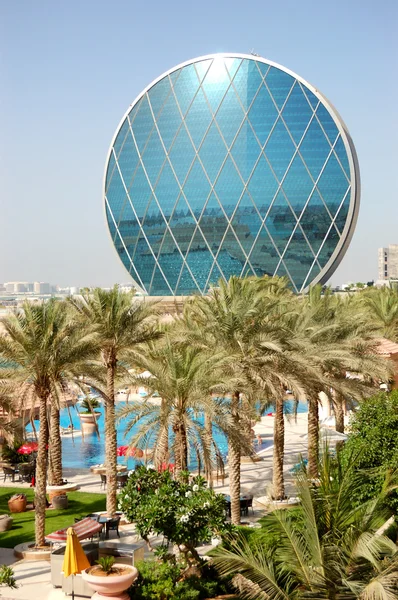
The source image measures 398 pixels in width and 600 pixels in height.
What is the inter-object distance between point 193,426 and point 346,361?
7.24 meters

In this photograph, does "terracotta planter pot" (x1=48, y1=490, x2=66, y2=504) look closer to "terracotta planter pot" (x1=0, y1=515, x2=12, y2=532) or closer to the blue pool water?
"terracotta planter pot" (x1=0, y1=515, x2=12, y2=532)

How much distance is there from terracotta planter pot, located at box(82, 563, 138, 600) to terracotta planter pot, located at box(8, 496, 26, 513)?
311 inches

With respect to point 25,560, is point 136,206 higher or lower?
higher

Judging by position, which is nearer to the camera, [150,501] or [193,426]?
[150,501]

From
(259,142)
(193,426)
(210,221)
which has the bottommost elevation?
(193,426)

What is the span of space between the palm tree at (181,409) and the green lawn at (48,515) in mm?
3532

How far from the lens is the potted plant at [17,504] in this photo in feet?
70.5

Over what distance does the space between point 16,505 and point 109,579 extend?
27.2ft

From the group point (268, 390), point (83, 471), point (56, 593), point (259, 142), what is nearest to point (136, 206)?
Answer: point (259, 142)

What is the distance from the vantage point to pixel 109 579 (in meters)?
13.8

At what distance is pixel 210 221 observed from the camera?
237 feet

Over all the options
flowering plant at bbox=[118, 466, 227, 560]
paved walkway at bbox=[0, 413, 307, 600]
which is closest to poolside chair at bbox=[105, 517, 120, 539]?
paved walkway at bbox=[0, 413, 307, 600]

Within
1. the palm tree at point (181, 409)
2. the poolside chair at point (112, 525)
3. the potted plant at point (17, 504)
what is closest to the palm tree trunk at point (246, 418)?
the palm tree at point (181, 409)

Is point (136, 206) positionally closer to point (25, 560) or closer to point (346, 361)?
point (346, 361)
